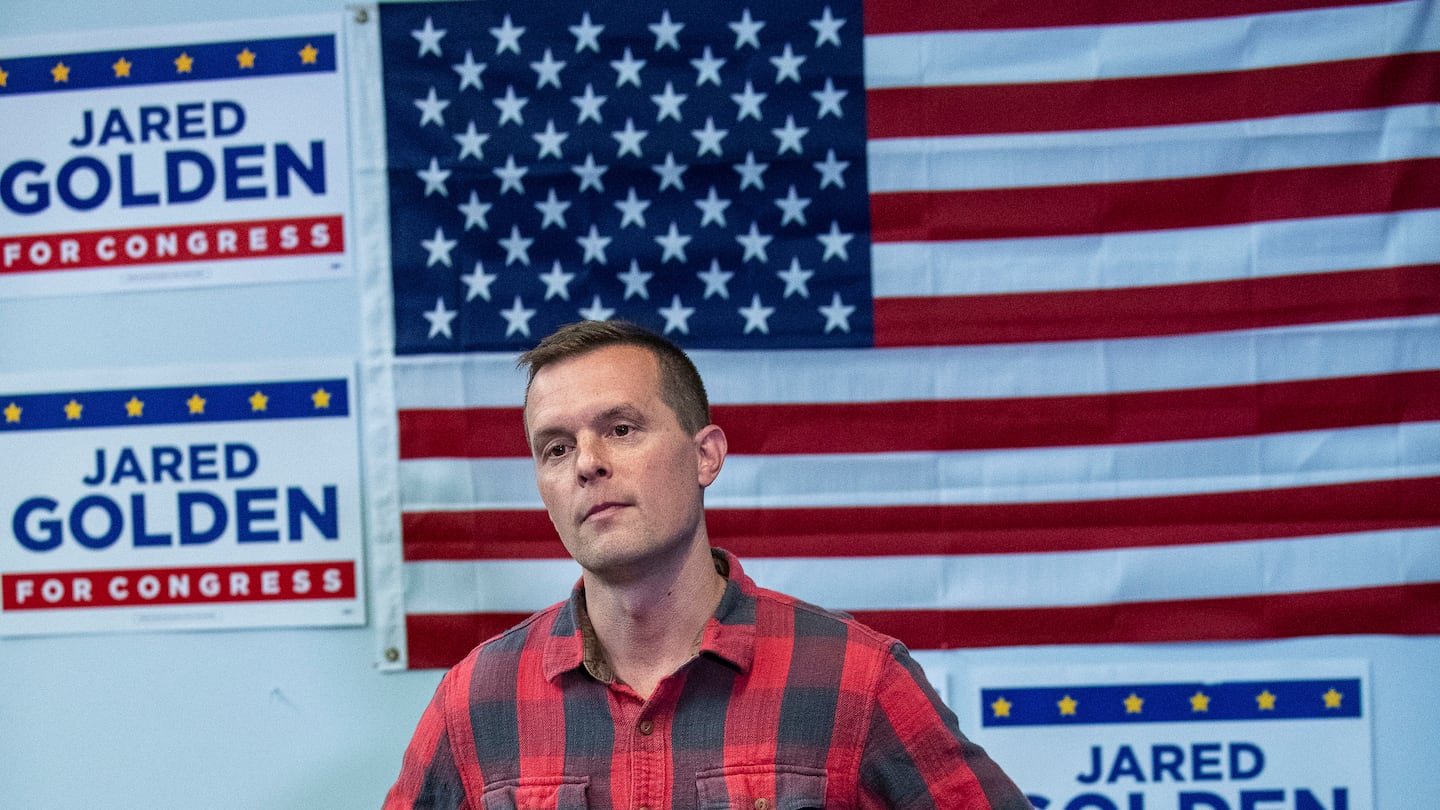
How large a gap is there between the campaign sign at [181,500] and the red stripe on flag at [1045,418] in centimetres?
30

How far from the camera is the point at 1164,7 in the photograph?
2.21 meters

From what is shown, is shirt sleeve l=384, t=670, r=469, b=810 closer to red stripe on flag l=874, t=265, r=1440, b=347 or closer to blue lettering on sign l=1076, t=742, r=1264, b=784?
red stripe on flag l=874, t=265, r=1440, b=347

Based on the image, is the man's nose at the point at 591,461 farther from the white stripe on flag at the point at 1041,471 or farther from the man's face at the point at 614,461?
the white stripe on flag at the point at 1041,471

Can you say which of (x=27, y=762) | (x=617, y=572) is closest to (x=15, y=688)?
(x=27, y=762)

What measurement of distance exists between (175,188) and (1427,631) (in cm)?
263

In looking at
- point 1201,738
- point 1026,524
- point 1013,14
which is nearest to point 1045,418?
point 1026,524

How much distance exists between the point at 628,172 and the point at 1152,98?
1.03 meters

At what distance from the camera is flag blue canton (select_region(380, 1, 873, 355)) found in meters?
2.23

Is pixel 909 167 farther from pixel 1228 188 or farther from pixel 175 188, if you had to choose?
pixel 175 188

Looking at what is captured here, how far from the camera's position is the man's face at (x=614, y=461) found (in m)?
1.37

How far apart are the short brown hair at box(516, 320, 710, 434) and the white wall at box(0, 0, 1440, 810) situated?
1.00m

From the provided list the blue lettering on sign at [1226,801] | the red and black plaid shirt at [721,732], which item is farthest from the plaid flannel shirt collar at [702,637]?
the blue lettering on sign at [1226,801]

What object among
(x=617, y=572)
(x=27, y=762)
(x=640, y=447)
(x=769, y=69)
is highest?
(x=769, y=69)

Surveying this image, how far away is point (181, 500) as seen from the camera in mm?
2309
